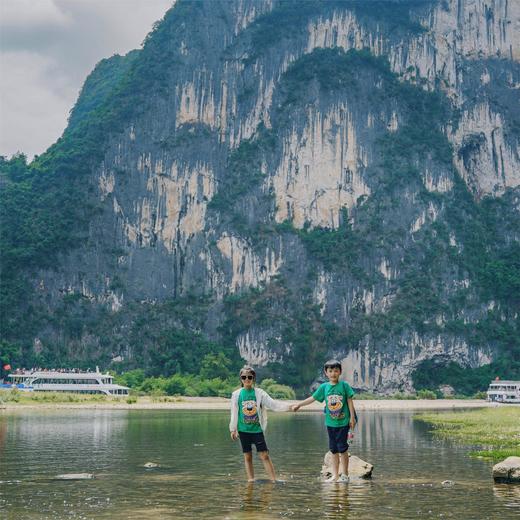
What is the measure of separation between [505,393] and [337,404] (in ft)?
265

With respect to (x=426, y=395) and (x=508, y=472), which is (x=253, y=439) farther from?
(x=426, y=395)

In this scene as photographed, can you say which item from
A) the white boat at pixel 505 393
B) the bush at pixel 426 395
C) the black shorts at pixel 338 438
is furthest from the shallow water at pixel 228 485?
the bush at pixel 426 395

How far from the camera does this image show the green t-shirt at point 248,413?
1399cm

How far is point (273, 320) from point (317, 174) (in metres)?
23.1

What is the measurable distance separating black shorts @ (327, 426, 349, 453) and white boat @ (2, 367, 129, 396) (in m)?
77.6

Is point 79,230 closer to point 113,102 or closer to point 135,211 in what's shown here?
point 135,211

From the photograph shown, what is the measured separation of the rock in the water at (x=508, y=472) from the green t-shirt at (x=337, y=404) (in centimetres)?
301

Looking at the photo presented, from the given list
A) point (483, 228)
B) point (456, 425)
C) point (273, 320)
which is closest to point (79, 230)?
point (273, 320)

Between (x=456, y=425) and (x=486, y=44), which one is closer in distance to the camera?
(x=456, y=425)

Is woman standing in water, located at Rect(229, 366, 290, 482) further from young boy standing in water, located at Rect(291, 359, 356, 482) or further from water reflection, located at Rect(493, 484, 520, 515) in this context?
water reflection, located at Rect(493, 484, 520, 515)

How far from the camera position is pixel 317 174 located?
123 metres

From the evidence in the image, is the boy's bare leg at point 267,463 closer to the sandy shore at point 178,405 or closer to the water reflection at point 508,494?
the water reflection at point 508,494

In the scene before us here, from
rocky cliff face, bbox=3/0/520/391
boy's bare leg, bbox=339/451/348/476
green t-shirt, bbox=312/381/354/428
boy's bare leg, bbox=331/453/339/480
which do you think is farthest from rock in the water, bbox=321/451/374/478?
rocky cliff face, bbox=3/0/520/391

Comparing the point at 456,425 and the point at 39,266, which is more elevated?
the point at 39,266
